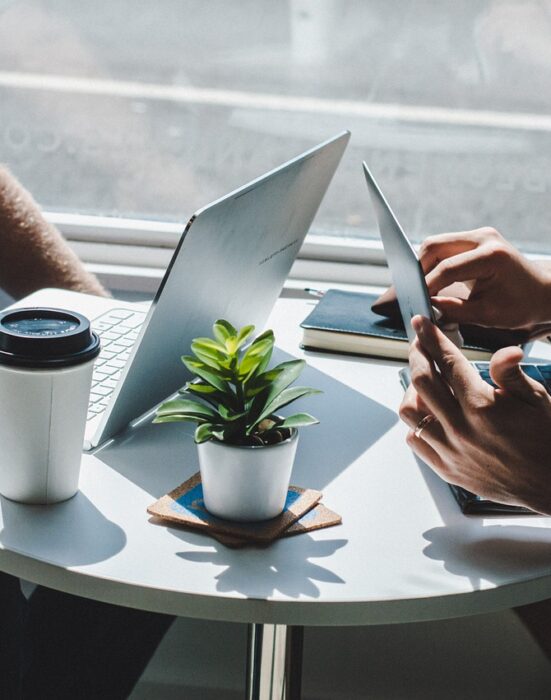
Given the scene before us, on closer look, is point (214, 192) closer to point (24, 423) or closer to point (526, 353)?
point (526, 353)

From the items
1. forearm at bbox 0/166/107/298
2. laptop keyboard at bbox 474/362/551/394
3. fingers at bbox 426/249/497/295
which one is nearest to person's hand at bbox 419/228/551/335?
fingers at bbox 426/249/497/295

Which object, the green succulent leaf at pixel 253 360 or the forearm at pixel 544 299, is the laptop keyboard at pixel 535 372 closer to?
the forearm at pixel 544 299

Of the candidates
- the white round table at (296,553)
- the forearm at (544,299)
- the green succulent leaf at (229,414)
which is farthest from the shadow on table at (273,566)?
the forearm at (544,299)

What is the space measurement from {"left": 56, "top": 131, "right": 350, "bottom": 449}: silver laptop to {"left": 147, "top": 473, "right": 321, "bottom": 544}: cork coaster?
0.11 m

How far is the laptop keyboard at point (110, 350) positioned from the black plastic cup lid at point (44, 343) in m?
0.18

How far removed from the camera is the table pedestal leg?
30.1 inches

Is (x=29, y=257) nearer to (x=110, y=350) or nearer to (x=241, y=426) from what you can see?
(x=110, y=350)

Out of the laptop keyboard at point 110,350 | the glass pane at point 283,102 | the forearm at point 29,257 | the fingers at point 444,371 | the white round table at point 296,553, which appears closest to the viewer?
the white round table at point 296,553

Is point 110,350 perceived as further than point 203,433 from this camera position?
Yes

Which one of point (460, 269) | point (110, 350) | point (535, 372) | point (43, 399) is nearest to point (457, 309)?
point (460, 269)

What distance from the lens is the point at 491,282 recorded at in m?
1.11

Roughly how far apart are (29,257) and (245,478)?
932mm

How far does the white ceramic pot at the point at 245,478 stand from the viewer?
0.68 meters

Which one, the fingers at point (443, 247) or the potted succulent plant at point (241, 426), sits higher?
the fingers at point (443, 247)
